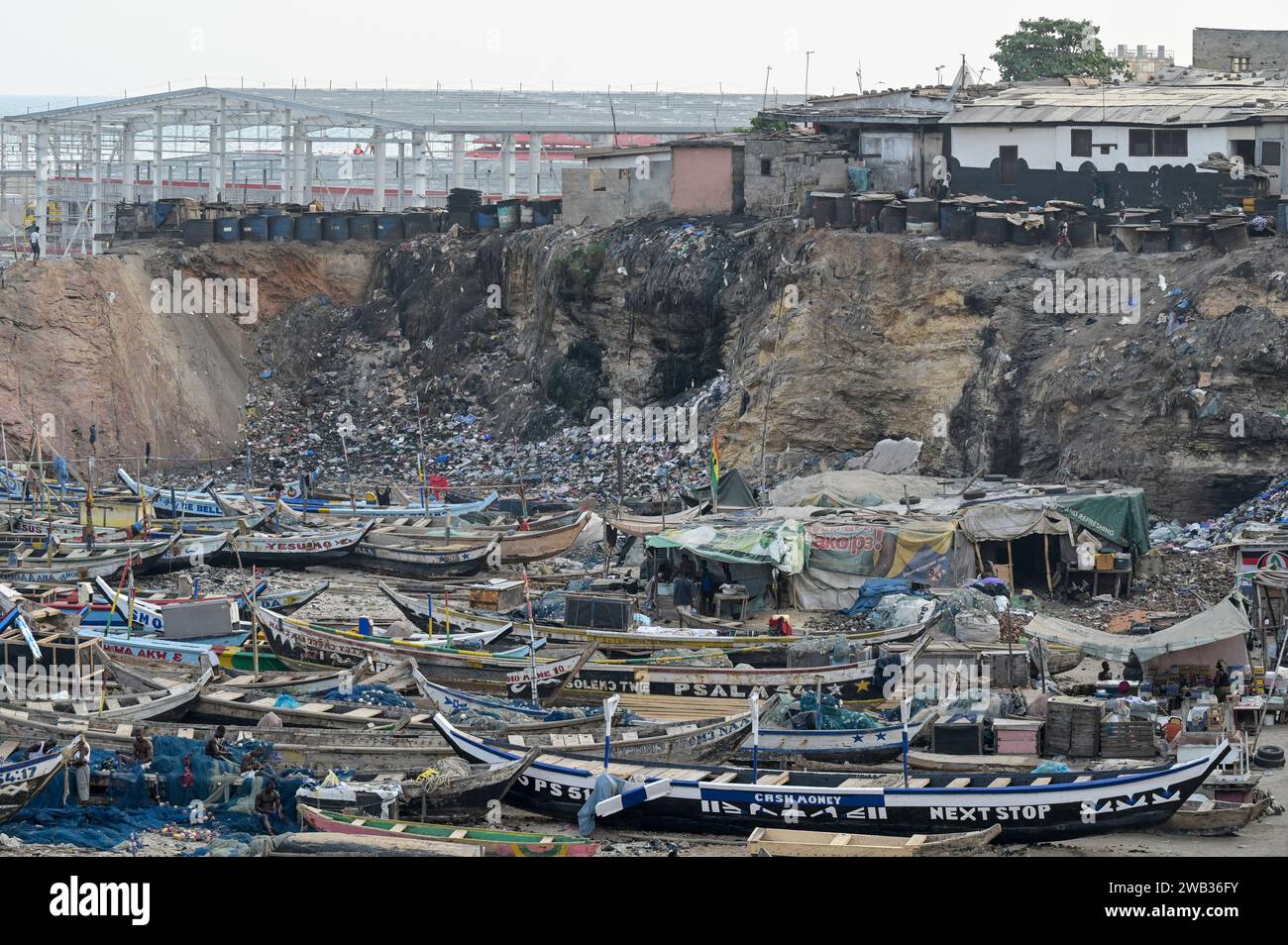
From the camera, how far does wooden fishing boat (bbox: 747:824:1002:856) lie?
1998cm

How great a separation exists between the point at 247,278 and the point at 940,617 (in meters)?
29.4

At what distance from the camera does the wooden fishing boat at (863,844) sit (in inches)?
787

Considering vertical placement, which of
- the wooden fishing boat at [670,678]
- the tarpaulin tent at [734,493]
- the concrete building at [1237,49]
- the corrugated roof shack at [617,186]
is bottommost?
the wooden fishing boat at [670,678]

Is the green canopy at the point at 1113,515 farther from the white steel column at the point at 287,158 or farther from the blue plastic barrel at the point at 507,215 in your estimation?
the white steel column at the point at 287,158

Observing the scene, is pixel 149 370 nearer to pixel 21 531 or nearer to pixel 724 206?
pixel 21 531

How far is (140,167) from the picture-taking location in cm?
8494

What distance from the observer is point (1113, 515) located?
1288 inches

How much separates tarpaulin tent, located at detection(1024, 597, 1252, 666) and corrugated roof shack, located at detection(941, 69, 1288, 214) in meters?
17.9

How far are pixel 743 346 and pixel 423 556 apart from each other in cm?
1060

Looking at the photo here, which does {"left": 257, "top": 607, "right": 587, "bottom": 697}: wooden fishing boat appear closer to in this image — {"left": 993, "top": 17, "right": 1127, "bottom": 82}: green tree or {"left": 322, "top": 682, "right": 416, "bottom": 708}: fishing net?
{"left": 322, "top": 682, "right": 416, "bottom": 708}: fishing net

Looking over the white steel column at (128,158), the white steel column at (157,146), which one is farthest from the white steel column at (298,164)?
the white steel column at (128,158)

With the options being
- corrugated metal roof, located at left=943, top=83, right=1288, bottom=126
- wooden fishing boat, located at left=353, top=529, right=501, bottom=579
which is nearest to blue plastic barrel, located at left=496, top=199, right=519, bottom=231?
corrugated metal roof, located at left=943, top=83, right=1288, bottom=126

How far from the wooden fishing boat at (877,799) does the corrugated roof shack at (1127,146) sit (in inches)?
937
